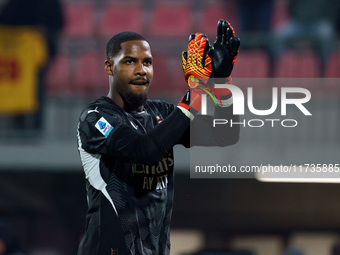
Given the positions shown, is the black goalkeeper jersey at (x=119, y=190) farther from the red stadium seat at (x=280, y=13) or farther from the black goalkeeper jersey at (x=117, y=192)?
the red stadium seat at (x=280, y=13)

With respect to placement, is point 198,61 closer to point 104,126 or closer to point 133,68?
point 133,68

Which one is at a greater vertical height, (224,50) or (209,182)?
(224,50)

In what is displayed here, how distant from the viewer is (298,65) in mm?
9602

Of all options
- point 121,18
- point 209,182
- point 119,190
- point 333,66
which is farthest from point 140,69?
point 121,18

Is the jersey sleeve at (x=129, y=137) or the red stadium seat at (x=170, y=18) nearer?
the jersey sleeve at (x=129, y=137)

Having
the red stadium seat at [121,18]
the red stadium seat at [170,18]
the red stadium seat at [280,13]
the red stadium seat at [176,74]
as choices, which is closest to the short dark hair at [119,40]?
the red stadium seat at [176,74]

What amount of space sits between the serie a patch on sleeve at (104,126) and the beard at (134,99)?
0.15 meters

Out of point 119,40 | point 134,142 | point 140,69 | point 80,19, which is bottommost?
point 134,142

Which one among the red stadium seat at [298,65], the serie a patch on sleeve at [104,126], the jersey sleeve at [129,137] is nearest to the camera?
the jersey sleeve at [129,137]

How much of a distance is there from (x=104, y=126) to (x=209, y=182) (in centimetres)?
686

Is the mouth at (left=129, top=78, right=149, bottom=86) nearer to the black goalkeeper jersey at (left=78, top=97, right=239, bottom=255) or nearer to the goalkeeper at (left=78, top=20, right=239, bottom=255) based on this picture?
the goalkeeper at (left=78, top=20, right=239, bottom=255)

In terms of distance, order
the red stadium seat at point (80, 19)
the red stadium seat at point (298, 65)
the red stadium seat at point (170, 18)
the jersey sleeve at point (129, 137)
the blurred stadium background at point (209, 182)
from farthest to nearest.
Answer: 1. the red stadium seat at point (170, 18)
2. the red stadium seat at point (80, 19)
3. the red stadium seat at point (298, 65)
4. the blurred stadium background at point (209, 182)
5. the jersey sleeve at point (129, 137)

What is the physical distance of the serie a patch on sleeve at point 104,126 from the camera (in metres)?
2.79

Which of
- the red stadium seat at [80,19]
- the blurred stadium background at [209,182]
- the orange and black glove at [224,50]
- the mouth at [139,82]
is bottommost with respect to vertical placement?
the blurred stadium background at [209,182]
